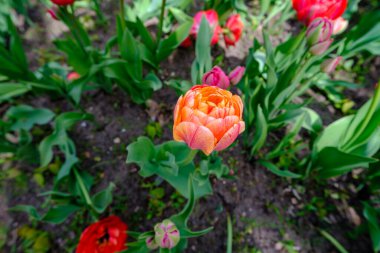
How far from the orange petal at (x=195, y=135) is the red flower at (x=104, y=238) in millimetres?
501

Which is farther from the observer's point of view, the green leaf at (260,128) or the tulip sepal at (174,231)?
the green leaf at (260,128)

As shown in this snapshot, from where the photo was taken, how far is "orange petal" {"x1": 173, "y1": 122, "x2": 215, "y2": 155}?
62 centimetres

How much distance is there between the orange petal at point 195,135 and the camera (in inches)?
24.4

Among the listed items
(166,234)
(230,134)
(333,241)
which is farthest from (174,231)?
(333,241)

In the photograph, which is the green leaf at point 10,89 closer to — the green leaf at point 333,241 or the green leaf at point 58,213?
the green leaf at point 58,213

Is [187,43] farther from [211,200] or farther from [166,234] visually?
[166,234]

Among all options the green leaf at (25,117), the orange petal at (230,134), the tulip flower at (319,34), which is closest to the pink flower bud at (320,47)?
the tulip flower at (319,34)

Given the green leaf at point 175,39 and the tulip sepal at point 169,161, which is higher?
the green leaf at point 175,39

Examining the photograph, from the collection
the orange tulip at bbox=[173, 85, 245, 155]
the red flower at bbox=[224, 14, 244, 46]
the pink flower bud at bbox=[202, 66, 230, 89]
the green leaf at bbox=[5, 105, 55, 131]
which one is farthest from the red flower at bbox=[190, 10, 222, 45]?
the green leaf at bbox=[5, 105, 55, 131]

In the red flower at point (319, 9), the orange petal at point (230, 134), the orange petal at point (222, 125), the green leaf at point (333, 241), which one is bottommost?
the green leaf at point (333, 241)

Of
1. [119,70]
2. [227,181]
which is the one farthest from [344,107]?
[119,70]

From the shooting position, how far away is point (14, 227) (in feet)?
4.15

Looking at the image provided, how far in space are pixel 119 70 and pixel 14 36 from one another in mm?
473

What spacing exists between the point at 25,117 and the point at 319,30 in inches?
51.8
